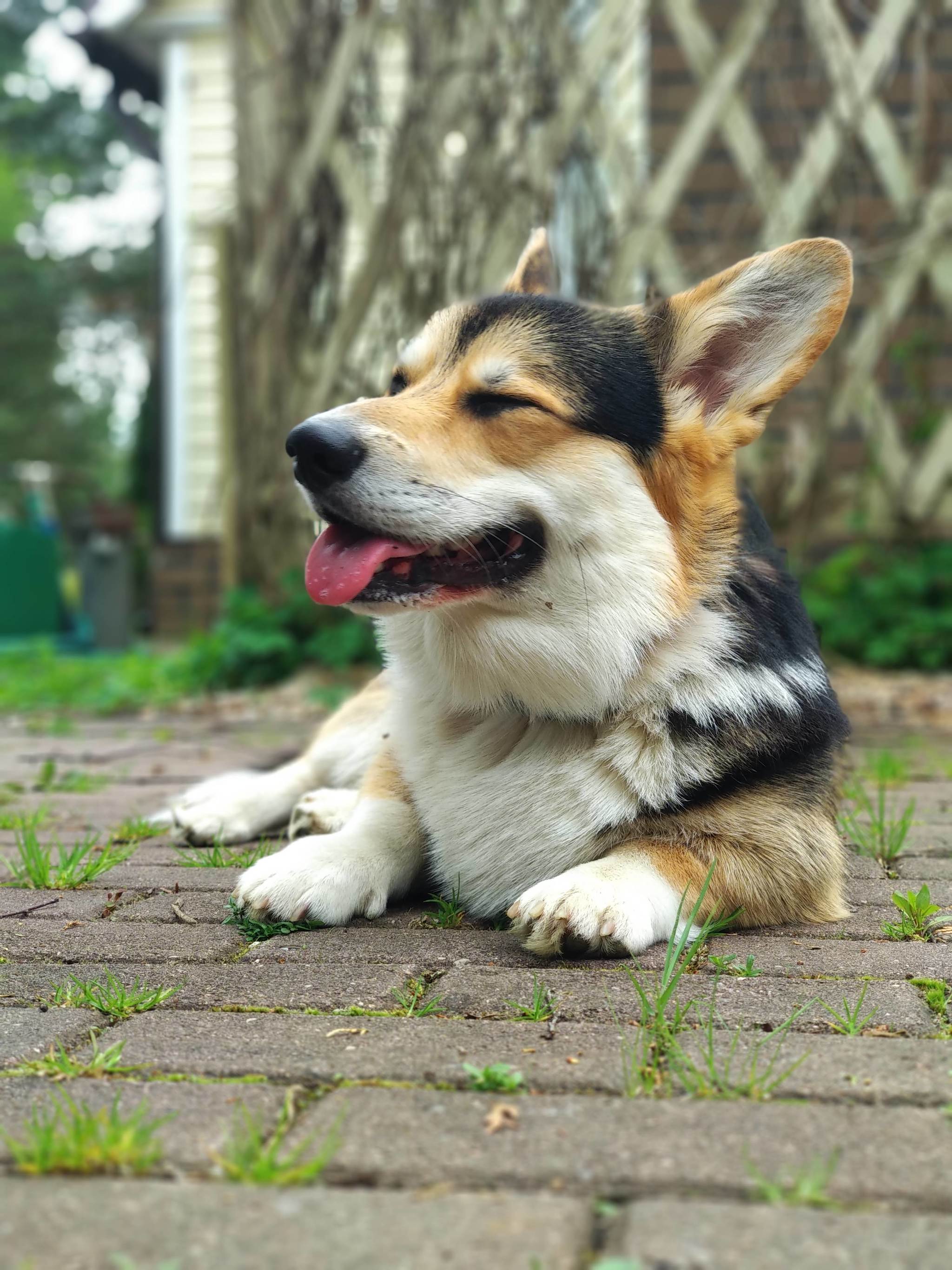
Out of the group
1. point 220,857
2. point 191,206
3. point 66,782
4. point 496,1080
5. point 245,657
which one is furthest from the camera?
point 191,206

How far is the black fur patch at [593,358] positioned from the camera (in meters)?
2.61

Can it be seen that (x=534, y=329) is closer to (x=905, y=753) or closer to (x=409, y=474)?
(x=409, y=474)

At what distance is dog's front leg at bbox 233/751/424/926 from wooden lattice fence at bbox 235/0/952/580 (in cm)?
405

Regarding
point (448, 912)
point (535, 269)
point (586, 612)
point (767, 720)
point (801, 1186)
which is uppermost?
point (535, 269)

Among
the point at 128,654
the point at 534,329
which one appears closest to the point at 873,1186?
the point at 534,329

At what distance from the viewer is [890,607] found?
21.1 ft

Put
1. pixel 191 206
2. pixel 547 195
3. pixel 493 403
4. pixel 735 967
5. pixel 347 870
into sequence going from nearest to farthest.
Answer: pixel 735 967, pixel 347 870, pixel 493 403, pixel 547 195, pixel 191 206

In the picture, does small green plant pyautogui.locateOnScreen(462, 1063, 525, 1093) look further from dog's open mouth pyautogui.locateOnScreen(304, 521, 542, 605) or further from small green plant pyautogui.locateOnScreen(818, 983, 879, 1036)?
dog's open mouth pyautogui.locateOnScreen(304, 521, 542, 605)

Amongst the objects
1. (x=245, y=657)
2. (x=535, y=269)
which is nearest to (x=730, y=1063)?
(x=535, y=269)

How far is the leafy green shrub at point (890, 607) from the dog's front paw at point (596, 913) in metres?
4.42

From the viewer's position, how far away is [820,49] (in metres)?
6.25

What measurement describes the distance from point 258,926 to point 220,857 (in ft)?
2.34

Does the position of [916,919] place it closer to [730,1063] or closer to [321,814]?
[730,1063]

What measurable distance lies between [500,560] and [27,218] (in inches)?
1025
